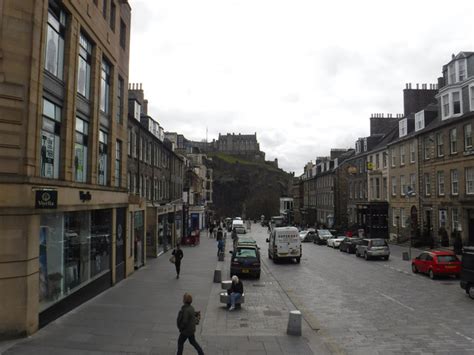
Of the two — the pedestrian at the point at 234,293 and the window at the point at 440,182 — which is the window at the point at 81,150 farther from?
the window at the point at 440,182

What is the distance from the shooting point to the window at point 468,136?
3294 cm

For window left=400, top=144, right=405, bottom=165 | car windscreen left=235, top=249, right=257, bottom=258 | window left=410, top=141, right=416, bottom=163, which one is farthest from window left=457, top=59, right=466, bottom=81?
car windscreen left=235, top=249, right=257, bottom=258

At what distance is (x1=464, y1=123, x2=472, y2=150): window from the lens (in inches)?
1297

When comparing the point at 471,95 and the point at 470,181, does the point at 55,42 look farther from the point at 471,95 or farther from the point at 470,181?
the point at 471,95

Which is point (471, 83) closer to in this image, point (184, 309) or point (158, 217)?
point (158, 217)

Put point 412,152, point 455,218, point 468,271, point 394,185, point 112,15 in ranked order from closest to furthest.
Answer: point 468,271, point 112,15, point 455,218, point 412,152, point 394,185

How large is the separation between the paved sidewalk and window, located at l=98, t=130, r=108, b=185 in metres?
4.90

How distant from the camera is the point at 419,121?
138 ft

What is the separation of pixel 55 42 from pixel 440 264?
20.5 meters

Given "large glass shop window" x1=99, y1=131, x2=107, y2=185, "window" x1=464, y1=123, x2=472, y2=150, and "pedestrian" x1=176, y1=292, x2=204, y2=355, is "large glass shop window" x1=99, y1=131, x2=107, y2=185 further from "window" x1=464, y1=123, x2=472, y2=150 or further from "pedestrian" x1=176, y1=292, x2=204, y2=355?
"window" x1=464, y1=123, x2=472, y2=150

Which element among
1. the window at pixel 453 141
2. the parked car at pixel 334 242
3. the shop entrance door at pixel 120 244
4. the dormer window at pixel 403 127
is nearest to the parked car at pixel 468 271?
the shop entrance door at pixel 120 244

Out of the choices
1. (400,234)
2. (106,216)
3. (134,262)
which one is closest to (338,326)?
(106,216)

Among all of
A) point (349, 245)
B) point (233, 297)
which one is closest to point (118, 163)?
point (233, 297)

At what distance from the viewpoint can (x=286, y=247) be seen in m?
29.9
